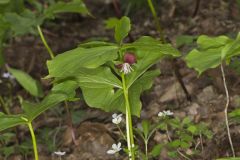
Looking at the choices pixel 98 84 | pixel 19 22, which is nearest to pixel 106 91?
pixel 98 84

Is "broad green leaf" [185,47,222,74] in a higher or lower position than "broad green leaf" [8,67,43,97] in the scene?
higher

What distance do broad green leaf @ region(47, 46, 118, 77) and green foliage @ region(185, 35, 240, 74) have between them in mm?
240

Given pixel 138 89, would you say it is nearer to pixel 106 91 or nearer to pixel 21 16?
pixel 106 91

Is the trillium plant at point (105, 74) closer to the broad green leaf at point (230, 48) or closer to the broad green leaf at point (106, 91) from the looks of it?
the broad green leaf at point (106, 91)

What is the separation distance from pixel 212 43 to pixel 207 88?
1.09 metres

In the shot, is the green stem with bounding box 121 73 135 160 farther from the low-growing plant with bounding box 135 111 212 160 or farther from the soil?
the soil

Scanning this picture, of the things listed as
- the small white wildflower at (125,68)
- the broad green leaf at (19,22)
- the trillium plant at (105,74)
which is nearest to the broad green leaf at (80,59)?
the trillium plant at (105,74)

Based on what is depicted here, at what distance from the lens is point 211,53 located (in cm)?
150

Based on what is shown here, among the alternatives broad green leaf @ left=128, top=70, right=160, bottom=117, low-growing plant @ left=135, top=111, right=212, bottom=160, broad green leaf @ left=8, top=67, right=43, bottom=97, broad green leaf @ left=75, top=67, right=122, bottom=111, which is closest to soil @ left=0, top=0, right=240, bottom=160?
low-growing plant @ left=135, top=111, right=212, bottom=160

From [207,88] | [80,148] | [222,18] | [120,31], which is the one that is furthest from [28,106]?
[222,18]

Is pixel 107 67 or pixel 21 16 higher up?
pixel 21 16

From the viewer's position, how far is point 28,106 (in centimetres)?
167

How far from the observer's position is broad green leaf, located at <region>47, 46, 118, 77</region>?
4.85ft

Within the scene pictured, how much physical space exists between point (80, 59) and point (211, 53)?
405 millimetres
